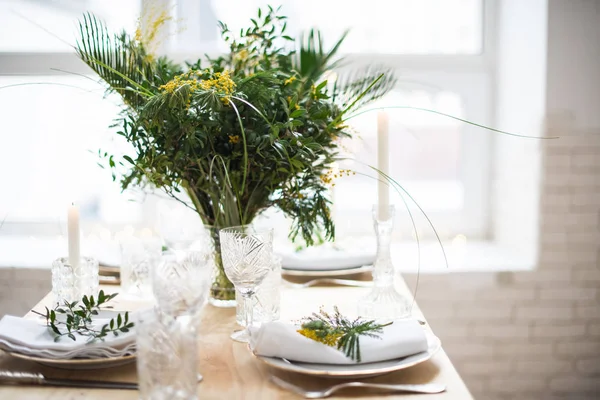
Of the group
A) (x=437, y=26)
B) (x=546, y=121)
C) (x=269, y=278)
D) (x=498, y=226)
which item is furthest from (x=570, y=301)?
(x=269, y=278)

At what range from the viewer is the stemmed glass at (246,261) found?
121 cm

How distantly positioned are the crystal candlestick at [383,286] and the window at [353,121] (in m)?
1.27

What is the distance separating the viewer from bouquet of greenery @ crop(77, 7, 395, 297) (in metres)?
1.24

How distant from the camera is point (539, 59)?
244cm

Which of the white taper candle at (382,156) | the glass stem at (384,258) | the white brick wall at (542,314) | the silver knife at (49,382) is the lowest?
the white brick wall at (542,314)

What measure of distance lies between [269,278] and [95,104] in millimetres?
1654

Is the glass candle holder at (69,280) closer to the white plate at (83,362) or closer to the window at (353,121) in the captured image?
the white plate at (83,362)

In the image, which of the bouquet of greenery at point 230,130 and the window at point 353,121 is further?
the window at point 353,121

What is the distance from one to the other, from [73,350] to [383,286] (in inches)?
25.4

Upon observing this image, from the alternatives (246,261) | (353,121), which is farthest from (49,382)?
(353,121)

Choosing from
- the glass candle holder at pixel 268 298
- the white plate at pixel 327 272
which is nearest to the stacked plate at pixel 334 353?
the glass candle holder at pixel 268 298

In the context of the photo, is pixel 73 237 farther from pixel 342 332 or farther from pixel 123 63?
pixel 342 332

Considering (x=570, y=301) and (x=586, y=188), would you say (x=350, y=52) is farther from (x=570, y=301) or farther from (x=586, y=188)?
(x=570, y=301)

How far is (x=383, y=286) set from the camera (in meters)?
1.39
